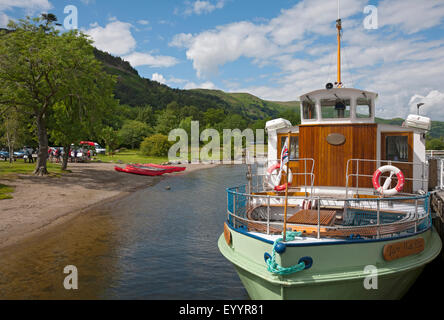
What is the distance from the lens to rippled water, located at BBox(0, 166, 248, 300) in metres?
11.0

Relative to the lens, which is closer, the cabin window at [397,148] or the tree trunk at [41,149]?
the cabin window at [397,148]

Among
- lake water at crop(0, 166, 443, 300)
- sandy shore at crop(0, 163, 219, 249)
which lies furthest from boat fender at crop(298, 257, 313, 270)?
sandy shore at crop(0, 163, 219, 249)

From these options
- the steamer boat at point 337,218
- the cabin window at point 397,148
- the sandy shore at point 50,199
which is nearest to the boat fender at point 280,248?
the steamer boat at point 337,218

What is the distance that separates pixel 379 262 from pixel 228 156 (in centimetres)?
7786

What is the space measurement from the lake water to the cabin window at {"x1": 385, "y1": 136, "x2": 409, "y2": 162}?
4.69m

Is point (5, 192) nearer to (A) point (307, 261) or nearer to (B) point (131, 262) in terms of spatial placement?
(B) point (131, 262)

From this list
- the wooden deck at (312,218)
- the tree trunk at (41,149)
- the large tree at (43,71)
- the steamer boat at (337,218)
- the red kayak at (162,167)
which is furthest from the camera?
the red kayak at (162,167)

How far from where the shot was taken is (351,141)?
40.5 ft

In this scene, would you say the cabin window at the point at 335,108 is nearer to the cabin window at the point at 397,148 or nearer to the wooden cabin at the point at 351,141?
the wooden cabin at the point at 351,141

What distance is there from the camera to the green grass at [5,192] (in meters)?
21.7

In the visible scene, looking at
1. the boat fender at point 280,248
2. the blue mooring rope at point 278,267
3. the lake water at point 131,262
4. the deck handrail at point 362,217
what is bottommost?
the lake water at point 131,262

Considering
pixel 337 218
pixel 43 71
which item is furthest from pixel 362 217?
pixel 43 71
